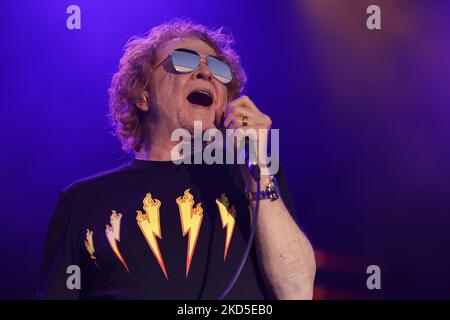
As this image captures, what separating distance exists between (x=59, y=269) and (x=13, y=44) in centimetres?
179

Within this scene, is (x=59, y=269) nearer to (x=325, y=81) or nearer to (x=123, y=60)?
(x=123, y=60)

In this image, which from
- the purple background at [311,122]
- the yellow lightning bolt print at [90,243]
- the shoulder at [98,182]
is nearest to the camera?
the yellow lightning bolt print at [90,243]

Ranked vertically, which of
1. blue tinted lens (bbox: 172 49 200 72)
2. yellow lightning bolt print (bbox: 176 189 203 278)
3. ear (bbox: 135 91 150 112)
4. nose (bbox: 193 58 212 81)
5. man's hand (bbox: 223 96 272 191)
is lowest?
yellow lightning bolt print (bbox: 176 189 203 278)

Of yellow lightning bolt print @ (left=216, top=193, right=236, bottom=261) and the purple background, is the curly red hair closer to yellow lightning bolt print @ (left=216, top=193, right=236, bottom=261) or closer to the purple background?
the purple background

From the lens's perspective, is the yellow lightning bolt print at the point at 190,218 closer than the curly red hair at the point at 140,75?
Yes

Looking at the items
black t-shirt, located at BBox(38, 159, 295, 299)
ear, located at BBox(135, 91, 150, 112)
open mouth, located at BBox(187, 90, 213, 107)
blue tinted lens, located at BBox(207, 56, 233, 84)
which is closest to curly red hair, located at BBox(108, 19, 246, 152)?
ear, located at BBox(135, 91, 150, 112)

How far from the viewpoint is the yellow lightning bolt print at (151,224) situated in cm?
186

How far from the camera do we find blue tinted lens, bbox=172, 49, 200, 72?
7.41 feet

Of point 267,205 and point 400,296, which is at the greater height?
point 267,205

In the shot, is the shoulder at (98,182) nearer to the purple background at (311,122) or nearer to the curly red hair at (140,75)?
the curly red hair at (140,75)

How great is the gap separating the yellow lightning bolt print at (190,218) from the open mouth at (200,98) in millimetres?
479

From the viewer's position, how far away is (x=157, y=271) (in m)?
1.83

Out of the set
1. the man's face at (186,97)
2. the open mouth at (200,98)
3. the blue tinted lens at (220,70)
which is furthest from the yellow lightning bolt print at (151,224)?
the blue tinted lens at (220,70)
